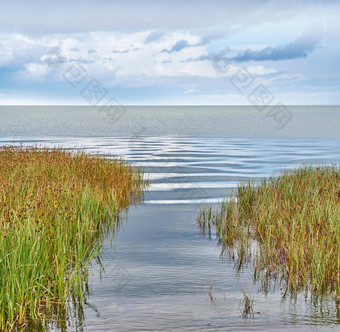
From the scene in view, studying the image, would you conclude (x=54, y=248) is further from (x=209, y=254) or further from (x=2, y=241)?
(x=209, y=254)

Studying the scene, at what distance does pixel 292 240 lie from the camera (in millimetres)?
11180

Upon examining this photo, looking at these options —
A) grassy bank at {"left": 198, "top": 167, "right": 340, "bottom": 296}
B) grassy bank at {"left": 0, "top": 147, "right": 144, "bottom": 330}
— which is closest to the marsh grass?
grassy bank at {"left": 198, "top": 167, "right": 340, "bottom": 296}

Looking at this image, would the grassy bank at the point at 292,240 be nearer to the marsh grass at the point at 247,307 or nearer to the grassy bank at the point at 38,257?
the marsh grass at the point at 247,307

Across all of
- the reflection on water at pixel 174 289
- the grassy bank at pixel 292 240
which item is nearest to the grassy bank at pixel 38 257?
the reflection on water at pixel 174 289

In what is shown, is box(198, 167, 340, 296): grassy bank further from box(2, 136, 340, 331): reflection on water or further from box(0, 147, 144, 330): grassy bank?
box(0, 147, 144, 330): grassy bank

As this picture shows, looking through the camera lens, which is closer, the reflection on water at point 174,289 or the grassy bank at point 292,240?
the reflection on water at point 174,289

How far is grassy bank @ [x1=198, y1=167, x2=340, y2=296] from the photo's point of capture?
1084cm

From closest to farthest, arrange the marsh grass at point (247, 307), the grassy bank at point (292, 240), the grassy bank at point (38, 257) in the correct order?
the grassy bank at point (38, 257) < the marsh grass at point (247, 307) < the grassy bank at point (292, 240)

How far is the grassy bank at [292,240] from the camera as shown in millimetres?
10836

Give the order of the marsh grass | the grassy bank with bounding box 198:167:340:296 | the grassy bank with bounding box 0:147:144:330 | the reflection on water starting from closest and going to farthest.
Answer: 1. the grassy bank with bounding box 0:147:144:330
2. the reflection on water
3. the marsh grass
4. the grassy bank with bounding box 198:167:340:296

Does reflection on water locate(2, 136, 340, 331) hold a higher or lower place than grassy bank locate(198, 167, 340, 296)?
lower

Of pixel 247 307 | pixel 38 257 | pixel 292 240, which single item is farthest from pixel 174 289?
pixel 38 257

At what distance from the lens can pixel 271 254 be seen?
1257 cm

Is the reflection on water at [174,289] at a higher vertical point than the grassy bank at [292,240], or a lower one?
lower
